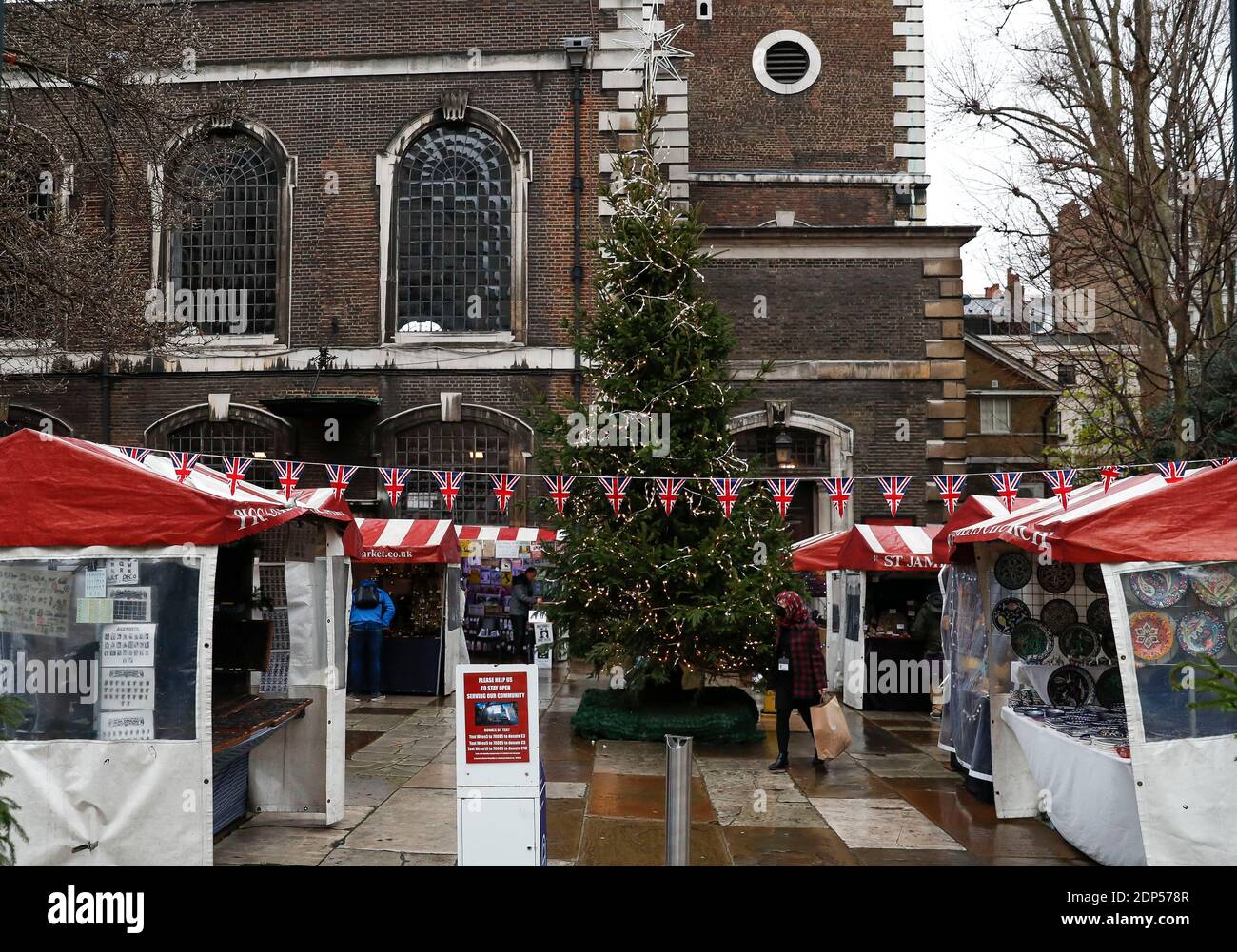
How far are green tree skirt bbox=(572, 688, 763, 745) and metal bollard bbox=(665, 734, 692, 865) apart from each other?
632 cm

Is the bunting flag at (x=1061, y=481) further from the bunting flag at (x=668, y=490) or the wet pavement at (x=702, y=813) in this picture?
the bunting flag at (x=668, y=490)

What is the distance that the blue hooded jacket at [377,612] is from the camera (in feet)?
52.9

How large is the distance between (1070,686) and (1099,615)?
26.6 inches

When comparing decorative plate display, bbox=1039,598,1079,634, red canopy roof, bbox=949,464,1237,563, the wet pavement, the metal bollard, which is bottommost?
the wet pavement

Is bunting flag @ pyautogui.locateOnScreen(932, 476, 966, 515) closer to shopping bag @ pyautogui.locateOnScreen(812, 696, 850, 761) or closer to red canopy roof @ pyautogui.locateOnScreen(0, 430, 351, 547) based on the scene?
shopping bag @ pyautogui.locateOnScreen(812, 696, 850, 761)

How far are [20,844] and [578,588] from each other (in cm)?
682

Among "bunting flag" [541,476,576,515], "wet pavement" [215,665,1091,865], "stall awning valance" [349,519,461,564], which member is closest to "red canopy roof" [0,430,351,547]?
"wet pavement" [215,665,1091,865]

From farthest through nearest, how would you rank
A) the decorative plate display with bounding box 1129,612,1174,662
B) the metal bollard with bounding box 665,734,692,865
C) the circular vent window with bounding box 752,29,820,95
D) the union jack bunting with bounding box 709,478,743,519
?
the circular vent window with bounding box 752,29,820,95, the union jack bunting with bounding box 709,478,743,519, the decorative plate display with bounding box 1129,612,1174,662, the metal bollard with bounding box 665,734,692,865

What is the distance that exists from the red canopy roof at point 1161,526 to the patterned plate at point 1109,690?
259 cm

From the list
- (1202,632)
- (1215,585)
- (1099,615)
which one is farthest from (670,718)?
(1215,585)

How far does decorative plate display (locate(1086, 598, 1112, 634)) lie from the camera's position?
9469 millimetres

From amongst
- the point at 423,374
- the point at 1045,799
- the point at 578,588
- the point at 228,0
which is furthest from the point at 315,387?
the point at 1045,799

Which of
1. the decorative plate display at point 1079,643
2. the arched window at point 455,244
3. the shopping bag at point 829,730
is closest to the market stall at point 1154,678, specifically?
the decorative plate display at point 1079,643

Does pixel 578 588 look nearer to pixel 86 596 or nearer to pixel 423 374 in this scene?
pixel 86 596
